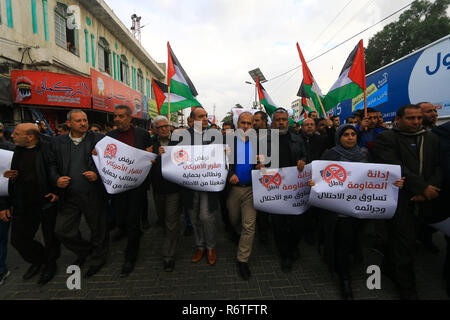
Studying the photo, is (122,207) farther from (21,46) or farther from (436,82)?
(21,46)

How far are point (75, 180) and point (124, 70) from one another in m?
18.1

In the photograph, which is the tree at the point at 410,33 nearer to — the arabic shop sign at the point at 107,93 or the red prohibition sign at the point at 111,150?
the arabic shop sign at the point at 107,93

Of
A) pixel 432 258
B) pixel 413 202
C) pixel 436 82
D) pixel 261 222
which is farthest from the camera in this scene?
pixel 436 82

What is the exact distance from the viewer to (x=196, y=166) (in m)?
2.88

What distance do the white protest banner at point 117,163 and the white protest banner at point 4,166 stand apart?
1025 millimetres

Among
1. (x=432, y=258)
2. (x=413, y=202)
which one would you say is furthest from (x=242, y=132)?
(x=432, y=258)

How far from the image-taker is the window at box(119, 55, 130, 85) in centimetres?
1734

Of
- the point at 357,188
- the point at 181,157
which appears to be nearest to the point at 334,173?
the point at 357,188

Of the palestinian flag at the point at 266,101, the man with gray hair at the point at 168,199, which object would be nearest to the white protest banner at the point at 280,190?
the man with gray hair at the point at 168,199

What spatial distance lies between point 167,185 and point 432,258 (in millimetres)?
3883

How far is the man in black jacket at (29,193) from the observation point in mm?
2604

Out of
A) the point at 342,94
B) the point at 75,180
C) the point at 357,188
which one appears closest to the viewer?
the point at 357,188

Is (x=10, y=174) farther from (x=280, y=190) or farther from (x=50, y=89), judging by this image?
(x=50, y=89)

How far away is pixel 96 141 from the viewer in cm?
288
